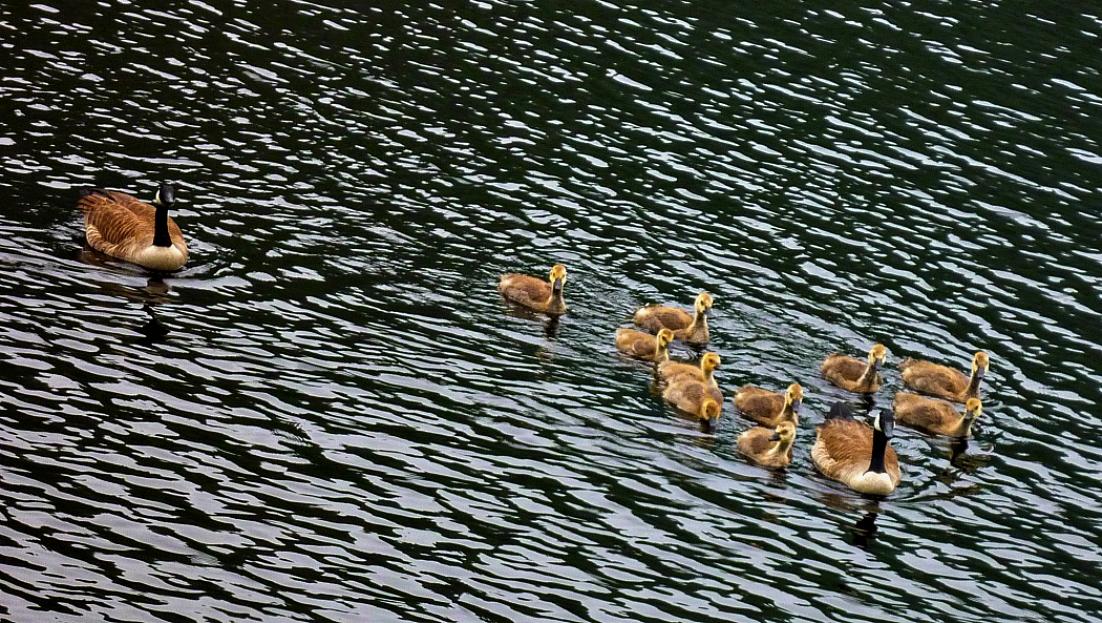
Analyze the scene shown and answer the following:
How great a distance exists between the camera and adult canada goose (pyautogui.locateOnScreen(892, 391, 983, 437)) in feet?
81.1

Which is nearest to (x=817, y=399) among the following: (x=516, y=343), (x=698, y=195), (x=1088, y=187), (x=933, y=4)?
(x=516, y=343)

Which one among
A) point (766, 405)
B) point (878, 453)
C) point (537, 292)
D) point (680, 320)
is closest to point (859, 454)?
point (878, 453)

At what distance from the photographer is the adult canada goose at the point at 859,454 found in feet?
73.8

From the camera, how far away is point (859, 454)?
893 inches

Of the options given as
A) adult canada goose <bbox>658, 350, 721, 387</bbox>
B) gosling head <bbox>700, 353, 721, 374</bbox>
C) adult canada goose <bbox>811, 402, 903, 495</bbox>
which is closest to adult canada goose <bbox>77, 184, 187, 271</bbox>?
adult canada goose <bbox>658, 350, 721, 387</bbox>

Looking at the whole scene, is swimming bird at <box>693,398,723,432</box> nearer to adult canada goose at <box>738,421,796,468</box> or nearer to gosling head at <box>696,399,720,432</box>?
gosling head at <box>696,399,720,432</box>

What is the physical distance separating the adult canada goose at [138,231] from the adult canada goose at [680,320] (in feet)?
26.3

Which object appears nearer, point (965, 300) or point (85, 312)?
point (85, 312)

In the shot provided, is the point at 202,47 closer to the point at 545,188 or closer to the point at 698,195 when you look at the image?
the point at 545,188

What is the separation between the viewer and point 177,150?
98.7ft

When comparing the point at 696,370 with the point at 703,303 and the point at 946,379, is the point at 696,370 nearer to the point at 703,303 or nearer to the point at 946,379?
the point at 703,303

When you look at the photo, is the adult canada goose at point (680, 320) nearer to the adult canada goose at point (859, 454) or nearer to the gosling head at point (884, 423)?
the adult canada goose at point (859, 454)

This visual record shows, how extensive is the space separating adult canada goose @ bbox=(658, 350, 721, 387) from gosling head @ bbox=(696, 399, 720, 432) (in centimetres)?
79

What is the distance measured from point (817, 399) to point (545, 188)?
8.65m
